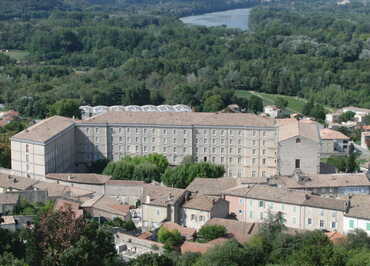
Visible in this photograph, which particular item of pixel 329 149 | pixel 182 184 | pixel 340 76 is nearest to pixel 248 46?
pixel 340 76

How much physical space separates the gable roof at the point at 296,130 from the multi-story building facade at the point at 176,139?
784 mm

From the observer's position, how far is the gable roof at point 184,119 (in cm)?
5334

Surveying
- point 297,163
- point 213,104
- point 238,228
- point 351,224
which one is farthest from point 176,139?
point 213,104

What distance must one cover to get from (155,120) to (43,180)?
10.4 metres

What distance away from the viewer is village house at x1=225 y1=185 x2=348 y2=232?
38875 mm

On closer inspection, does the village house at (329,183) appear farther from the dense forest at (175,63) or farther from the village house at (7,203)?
the dense forest at (175,63)

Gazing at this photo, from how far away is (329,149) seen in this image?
60.0m

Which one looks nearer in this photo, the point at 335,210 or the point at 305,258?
the point at 305,258

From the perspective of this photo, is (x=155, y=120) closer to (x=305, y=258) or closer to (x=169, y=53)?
(x=305, y=258)

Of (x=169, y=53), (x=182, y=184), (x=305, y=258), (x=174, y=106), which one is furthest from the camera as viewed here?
(x=169, y=53)

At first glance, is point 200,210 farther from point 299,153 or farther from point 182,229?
point 299,153

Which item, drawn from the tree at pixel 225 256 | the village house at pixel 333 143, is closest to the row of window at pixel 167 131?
the village house at pixel 333 143

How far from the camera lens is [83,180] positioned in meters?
46.1

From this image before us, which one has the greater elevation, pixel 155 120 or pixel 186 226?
pixel 155 120
